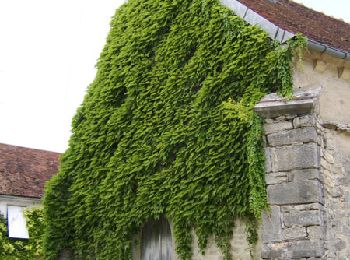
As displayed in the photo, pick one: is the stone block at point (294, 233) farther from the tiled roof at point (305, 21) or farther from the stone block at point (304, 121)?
the tiled roof at point (305, 21)

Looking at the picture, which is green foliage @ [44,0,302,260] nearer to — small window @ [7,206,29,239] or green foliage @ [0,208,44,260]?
green foliage @ [0,208,44,260]

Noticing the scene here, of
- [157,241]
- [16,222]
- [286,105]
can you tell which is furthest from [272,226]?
[16,222]

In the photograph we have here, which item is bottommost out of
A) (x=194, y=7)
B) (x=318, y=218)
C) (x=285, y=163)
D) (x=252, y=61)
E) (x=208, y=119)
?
(x=318, y=218)

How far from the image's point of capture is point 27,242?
20438mm

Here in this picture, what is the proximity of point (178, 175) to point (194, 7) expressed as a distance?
3120 mm

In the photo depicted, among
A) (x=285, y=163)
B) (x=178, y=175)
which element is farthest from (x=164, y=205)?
(x=285, y=163)

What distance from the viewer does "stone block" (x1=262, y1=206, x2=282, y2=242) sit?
30.5ft

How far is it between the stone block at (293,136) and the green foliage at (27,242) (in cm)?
1265

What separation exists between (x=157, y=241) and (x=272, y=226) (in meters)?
3.06

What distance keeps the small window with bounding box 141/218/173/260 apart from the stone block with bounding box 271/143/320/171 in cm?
297

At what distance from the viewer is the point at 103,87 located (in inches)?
521

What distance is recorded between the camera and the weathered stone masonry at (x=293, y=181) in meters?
9.09

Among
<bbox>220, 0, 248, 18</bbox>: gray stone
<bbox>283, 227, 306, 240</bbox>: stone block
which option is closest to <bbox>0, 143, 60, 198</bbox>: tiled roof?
<bbox>220, 0, 248, 18</bbox>: gray stone

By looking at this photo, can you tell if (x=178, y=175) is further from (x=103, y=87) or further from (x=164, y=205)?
(x=103, y=87)
